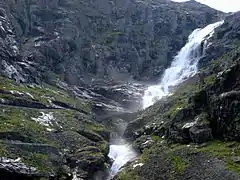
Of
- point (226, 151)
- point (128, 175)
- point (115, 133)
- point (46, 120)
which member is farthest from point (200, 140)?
point (115, 133)

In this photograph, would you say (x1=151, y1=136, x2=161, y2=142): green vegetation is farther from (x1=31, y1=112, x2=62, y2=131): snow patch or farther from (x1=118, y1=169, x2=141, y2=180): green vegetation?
(x1=31, y1=112, x2=62, y2=131): snow patch

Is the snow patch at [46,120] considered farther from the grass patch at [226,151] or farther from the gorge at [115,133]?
the grass patch at [226,151]

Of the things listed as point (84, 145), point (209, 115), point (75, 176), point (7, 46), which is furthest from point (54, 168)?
point (7, 46)

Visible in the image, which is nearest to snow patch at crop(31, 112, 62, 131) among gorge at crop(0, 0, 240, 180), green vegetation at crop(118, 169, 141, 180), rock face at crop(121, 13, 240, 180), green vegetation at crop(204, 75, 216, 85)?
gorge at crop(0, 0, 240, 180)

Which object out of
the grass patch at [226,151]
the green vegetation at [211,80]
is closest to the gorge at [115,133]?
the grass patch at [226,151]

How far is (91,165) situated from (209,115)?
2947 cm

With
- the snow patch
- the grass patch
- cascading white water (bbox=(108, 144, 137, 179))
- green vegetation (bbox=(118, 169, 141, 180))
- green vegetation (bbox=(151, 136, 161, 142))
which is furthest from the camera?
the snow patch

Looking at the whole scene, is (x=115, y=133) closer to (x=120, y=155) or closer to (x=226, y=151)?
(x=120, y=155)

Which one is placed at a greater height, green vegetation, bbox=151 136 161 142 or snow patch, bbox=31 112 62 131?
snow patch, bbox=31 112 62 131

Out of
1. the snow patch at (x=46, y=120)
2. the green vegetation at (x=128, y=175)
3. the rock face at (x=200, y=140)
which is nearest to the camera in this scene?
the rock face at (x=200, y=140)

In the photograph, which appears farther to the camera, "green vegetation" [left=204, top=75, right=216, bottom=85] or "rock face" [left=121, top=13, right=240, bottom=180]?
"green vegetation" [left=204, top=75, right=216, bottom=85]

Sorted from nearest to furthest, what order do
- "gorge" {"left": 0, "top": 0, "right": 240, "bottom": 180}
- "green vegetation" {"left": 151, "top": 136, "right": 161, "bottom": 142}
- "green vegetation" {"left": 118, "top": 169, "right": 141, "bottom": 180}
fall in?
"gorge" {"left": 0, "top": 0, "right": 240, "bottom": 180}, "green vegetation" {"left": 118, "top": 169, "right": 141, "bottom": 180}, "green vegetation" {"left": 151, "top": 136, "right": 161, "bottom": 142}

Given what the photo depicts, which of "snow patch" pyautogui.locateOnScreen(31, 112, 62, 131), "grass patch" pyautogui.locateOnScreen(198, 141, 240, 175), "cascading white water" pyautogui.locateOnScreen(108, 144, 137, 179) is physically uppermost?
"snow patch" pyautogui.locateOnScreen(31, 112, 62, 131)

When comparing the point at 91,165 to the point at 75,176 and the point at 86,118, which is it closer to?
the point at 75,176
